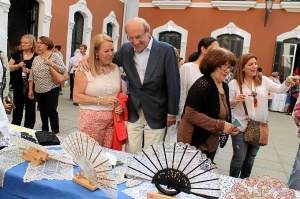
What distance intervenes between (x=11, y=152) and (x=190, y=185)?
1168 mm

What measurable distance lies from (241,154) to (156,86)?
3.63ft

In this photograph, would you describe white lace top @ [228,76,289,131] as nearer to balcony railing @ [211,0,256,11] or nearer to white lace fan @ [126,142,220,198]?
white lace fan @ [126,142,220,198]

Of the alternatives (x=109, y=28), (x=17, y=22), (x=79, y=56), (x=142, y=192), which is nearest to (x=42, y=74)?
(x=142, y=192)

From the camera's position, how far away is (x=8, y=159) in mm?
1718

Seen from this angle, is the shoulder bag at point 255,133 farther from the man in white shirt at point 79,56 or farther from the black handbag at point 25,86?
the man in white shirt at point 79,56

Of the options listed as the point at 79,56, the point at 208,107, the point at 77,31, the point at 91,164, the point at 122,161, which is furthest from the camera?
the point at 77,31

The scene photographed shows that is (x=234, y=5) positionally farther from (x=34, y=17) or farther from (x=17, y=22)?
(x=17, y=22)

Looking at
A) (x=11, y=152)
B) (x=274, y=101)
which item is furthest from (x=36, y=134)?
(x=274, y=101)

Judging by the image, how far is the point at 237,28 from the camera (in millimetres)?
12633

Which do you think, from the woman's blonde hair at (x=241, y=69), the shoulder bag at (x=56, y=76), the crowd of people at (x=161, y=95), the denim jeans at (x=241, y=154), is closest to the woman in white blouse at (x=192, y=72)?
the crowd of people at (x=161, y=95)

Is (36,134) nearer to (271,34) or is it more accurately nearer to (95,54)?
(95,54)

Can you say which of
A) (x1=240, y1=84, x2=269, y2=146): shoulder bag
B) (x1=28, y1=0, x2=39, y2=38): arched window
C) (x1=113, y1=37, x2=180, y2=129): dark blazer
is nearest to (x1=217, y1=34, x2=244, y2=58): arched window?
(x1=28, y1=0, x2=39, y2=38): arched window

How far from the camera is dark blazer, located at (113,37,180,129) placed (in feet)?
7.50

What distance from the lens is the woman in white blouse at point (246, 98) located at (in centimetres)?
273
